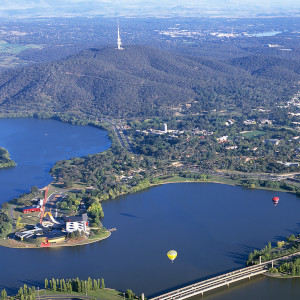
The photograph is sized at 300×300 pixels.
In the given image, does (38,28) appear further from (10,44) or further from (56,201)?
(56,201)

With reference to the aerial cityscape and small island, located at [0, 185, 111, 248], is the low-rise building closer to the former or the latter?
the aerial cityscape

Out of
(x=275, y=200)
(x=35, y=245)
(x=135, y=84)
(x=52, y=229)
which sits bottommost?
(x=35, y=245)

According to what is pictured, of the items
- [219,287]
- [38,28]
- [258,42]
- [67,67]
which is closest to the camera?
[219,287]

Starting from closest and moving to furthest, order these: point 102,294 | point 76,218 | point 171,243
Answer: point 102,294, point 171,243, point 76,218

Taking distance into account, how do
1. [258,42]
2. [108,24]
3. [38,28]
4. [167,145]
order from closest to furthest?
1. [167,145]
2. [258,42]
3. [38,28]
4. [108,24]

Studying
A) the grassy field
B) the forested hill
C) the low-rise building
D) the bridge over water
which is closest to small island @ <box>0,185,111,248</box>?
the grassy field

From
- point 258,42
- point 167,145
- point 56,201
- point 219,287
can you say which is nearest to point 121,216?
point 56,201

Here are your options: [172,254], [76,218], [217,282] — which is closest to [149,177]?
[76,218]

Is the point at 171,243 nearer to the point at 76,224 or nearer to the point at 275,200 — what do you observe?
the point at 76,224
